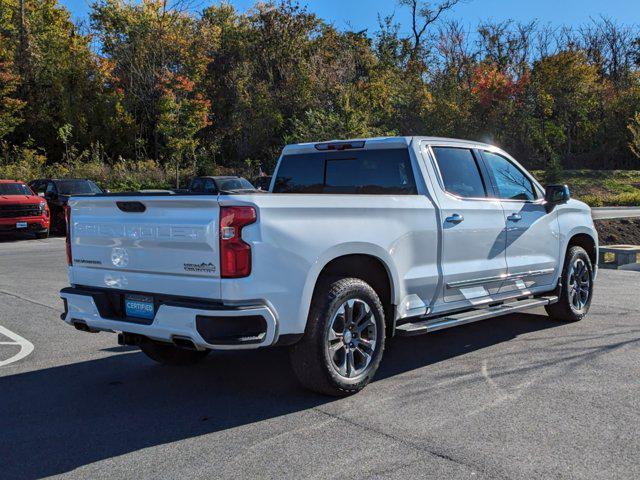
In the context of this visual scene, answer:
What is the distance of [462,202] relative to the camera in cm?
595

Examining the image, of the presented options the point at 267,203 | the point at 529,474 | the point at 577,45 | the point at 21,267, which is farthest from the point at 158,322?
the point at 577,45

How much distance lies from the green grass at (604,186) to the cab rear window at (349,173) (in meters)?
24.9

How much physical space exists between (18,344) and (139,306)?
266 centimetres

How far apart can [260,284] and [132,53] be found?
34.6 metres

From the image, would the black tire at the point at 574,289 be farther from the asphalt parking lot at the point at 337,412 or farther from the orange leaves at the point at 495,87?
the orange leaves at the point at 495,87

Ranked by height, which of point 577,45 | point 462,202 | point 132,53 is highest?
point 577,45

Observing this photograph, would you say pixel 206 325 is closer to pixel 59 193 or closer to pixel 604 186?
pixel 59 193

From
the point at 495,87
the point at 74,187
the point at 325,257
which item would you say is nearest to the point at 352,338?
the point at 325,257

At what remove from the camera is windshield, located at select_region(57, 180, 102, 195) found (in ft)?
74.1

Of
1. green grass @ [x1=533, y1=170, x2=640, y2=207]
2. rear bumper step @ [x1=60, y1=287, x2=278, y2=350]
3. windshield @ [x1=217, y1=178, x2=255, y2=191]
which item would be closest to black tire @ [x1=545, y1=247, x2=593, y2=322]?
rear bumper step @ [x1=60, y1=287, x2=278, y2=350]

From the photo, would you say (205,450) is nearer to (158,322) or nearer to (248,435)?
(248,435)

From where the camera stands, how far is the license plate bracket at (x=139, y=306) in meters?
4.64

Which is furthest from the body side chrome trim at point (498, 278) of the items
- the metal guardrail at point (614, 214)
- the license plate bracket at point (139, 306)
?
the metal guardrail at point (614, 214)

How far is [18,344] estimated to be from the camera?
6.67 m
